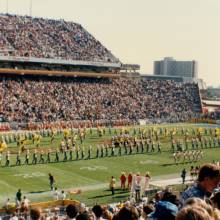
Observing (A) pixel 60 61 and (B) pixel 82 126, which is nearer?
(B) pixel 82 126

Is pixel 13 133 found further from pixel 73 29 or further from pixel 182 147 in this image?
pixel 73 29

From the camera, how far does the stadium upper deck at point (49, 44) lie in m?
60.2

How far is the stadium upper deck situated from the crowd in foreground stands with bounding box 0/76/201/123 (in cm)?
→ 227

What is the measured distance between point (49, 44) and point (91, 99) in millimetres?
9984

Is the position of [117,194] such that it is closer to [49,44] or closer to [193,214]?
[193,214]

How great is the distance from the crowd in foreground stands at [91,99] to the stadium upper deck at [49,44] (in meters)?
2.27

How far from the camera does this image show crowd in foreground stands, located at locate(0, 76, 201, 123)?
174 feet

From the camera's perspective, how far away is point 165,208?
502cm

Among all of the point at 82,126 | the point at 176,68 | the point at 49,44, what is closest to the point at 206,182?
the point at 82,126

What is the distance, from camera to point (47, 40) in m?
65.5

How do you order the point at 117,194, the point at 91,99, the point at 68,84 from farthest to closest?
the point at 68,84
the point at 91,99
the point at 117,194

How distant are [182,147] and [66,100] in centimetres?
2153

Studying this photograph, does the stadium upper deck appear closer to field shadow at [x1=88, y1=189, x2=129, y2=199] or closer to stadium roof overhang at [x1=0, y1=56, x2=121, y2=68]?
stadium roof overhang at [x1=0, y1=56, x2=121, y2=68]

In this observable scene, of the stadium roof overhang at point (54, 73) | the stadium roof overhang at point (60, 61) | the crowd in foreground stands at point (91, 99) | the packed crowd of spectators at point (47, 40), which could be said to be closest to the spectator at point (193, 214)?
the crowd in foreground stands at point (91, 99)
